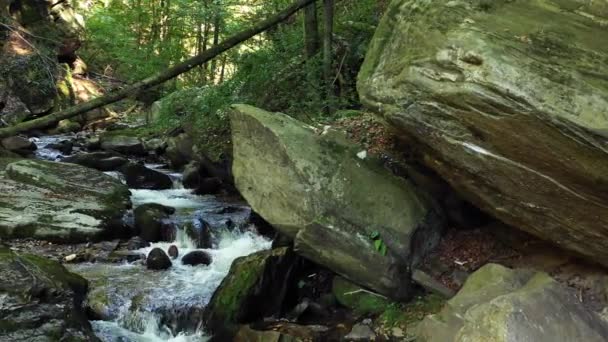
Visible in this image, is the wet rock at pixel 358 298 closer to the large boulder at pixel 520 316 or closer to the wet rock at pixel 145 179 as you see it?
the large boulder at pixel 520 316

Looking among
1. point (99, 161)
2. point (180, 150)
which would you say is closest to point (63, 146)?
point (99, 161)

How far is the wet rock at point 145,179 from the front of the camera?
13.5m

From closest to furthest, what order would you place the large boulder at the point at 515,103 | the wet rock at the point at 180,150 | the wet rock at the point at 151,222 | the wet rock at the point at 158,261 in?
the large boulder at the point at 515,103
the wet rock at the point at 158,261
the wet rock at the point at 151,222
the wet rock at the point at 180,150

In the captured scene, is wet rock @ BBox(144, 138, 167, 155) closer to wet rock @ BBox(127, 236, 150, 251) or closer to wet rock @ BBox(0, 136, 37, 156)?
wet rock @ BBox(0, 136, 37, 156)

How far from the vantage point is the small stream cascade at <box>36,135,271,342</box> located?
7.20 m

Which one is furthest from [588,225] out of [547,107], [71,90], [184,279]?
[71,90]

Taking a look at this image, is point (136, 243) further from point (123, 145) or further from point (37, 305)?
point (123, 145)

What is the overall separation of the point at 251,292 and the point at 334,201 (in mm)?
1656

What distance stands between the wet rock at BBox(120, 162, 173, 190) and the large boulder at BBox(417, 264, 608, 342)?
9.57 metres

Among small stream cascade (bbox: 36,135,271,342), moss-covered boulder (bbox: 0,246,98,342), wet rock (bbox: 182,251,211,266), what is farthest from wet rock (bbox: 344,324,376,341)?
wet rock (bbox: 182,251,211,266)

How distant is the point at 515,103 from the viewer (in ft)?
14.7

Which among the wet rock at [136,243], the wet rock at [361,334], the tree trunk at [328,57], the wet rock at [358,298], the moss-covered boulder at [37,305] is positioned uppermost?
the tree trunk at [328,57]

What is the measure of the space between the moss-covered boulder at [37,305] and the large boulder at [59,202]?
2.74m

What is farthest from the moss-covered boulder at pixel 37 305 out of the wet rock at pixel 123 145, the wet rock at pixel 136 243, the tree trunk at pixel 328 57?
the wet rock at pixel 123 145
